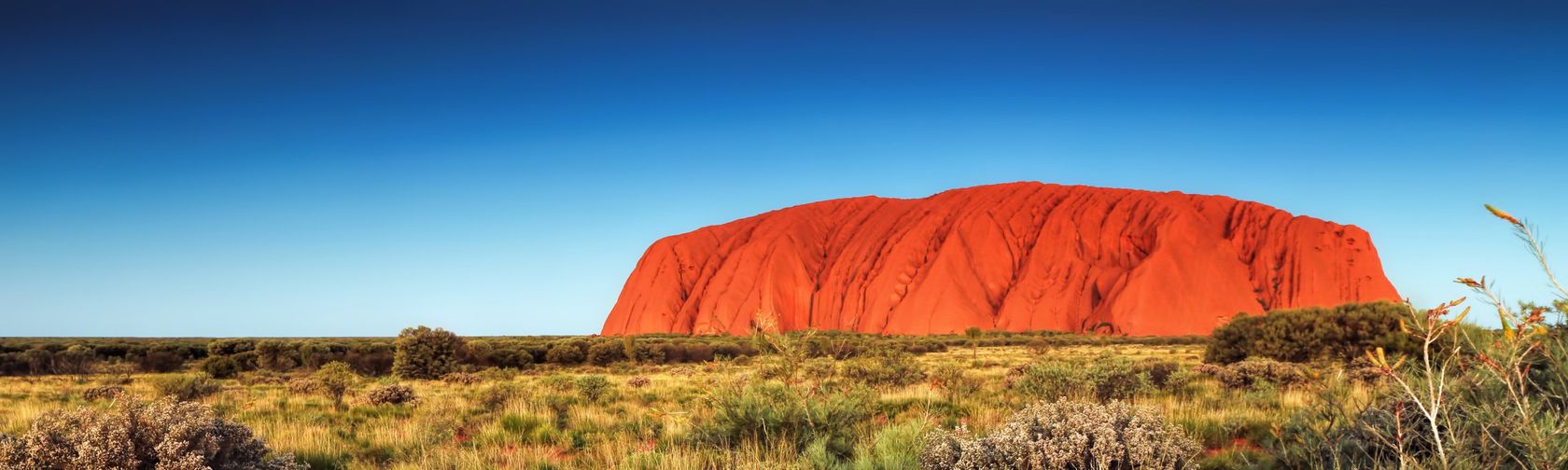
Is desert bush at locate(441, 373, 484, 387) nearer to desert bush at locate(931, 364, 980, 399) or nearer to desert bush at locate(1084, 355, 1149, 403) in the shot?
desert bush at locate(931, 364, 980, 399)

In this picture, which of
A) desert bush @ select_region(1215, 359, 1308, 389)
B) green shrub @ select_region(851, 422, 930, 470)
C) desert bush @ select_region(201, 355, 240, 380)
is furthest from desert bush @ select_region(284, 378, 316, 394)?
desert bush @ select_region(1215, 359, 1308, 389)

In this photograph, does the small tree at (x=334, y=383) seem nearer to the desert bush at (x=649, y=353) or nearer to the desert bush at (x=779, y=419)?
the desert bush at (x=779, y=419)

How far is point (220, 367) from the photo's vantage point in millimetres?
27547

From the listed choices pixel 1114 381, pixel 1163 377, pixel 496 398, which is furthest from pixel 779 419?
pixel 1163 377

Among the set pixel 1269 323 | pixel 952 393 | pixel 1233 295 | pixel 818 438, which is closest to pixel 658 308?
pixel 1233 295

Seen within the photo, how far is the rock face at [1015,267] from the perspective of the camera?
6744 centimetres

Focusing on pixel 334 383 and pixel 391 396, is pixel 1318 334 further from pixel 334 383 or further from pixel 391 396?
pixel 334 383

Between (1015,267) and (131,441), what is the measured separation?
244 feet

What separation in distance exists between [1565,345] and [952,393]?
28.5ft

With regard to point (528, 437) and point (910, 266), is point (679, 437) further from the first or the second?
point (910, 266)

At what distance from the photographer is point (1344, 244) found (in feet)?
231

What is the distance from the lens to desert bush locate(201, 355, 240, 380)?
27.2 m

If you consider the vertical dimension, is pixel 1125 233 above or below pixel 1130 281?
above

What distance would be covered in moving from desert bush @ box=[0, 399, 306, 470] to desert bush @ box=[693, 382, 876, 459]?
147 inches
